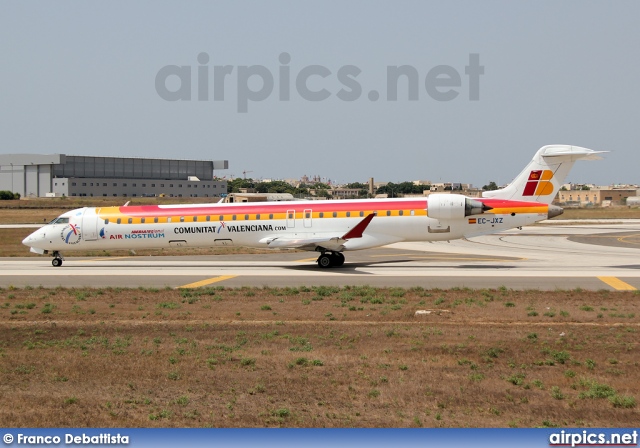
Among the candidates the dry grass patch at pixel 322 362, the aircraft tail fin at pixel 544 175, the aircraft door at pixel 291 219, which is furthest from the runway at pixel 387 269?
A: the dry grass patch at pixel 322 362

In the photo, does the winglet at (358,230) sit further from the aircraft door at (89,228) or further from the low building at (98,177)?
the low building at (98,177)

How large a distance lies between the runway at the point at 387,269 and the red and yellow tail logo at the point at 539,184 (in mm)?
3197

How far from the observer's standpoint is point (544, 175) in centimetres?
3016

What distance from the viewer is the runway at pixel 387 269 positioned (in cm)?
2509

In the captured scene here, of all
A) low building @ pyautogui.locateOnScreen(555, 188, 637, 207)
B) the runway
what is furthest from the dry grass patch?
low building @ pyautogui.locateOnScreen(555, 188, 637, 207)

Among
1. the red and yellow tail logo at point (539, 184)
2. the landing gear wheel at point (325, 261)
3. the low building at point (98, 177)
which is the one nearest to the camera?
the red and yellow tail logo at point (539, 184)

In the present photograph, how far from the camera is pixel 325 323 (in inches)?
656

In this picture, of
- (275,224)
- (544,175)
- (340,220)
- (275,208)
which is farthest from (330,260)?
(544,175)

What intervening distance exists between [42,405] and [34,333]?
19.8 feet

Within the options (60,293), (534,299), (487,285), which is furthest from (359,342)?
(60,293)

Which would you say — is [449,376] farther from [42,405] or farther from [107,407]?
[42,405]

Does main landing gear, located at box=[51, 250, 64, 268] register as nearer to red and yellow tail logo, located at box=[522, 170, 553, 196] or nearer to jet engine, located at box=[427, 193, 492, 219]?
jet engine, located at box=[427, 193, 492, 219]

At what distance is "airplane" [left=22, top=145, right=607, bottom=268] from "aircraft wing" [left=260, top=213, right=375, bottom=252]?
0.04 meters

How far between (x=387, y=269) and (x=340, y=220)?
2.97 metres
